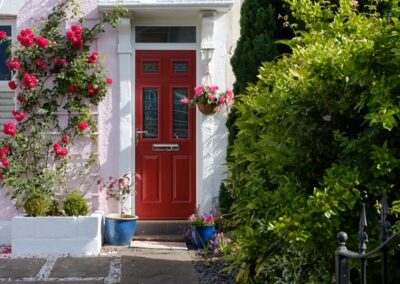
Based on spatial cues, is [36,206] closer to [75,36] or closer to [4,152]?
[4,152]

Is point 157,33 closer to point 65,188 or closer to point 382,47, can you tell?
point 65,188

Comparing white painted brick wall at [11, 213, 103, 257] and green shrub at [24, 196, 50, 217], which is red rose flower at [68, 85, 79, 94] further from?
white painted brick wall at [11, 213, 103, 257]

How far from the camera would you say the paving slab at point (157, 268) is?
19.3 ft

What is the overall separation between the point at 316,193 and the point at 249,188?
113 cm

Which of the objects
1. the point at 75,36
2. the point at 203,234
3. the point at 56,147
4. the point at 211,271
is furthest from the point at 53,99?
the point at 211,271

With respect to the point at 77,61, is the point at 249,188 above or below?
below

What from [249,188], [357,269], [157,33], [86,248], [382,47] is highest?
[157,33]

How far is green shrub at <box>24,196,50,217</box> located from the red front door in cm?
126

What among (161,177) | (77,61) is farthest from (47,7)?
(161,177)

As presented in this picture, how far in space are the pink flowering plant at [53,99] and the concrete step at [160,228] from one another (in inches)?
41.5

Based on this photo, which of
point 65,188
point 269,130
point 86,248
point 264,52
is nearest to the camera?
point 269,130

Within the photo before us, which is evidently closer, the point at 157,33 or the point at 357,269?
the point at 357,269

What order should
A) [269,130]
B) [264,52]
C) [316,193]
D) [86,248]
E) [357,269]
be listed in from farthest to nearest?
[86,248], [264,52], [269,130], [357,269], [316,193]

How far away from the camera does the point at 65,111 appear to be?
7.41 meters
